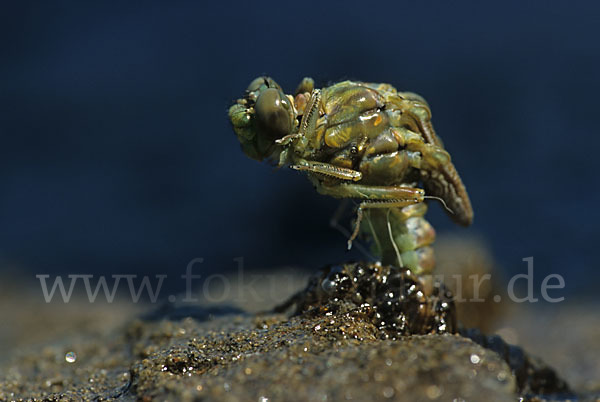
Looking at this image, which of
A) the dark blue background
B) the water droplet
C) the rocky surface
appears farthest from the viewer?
the dark blue background

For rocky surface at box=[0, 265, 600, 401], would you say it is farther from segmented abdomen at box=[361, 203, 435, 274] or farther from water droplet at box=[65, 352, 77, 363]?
segmented abdomen at box=[361, 203, 435, 274]

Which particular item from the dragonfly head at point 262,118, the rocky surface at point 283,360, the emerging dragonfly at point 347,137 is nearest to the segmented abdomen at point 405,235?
the emerging dragonfly at point 347,137

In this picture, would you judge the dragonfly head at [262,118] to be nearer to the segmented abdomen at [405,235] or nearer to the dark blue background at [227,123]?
the segmented abdomen at [405,235]

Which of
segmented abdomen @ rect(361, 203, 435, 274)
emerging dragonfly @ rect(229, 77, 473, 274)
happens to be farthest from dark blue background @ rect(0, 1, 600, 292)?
emerging dragonfly @ rect(229, 77, 473, 274)

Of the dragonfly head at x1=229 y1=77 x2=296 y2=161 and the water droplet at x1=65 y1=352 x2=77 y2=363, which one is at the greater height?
the dragonfly head at x1=229 y1=77 x2=296 y2=161

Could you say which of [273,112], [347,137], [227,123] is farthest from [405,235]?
[227,123]

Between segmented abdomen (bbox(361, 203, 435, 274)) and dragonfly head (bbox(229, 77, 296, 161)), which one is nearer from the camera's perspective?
dragonfly head (bbox(229, 77, 296, 161))

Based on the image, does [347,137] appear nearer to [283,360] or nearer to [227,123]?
[283,360]
